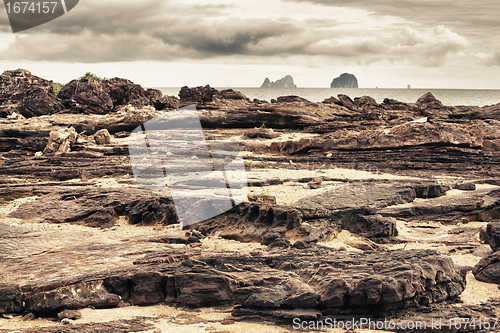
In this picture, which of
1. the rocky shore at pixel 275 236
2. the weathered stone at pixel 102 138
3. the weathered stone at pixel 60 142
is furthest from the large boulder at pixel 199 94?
the weathered stone at pixel 60 142

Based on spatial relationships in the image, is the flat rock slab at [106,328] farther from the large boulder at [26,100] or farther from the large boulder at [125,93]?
the large boulder at [125,93]

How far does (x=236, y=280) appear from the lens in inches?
200

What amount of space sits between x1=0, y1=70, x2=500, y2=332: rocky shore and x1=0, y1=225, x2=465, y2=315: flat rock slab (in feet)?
0.06

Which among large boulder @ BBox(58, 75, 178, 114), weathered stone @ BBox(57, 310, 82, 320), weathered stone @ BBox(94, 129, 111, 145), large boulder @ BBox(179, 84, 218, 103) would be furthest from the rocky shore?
large boulder @ BBox(179, 84, 218, 103)

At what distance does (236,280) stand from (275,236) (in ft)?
8.86

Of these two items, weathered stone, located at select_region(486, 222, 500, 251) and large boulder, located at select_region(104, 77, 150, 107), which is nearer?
weathered stone, located at select_region(486, 222, 500, 251)

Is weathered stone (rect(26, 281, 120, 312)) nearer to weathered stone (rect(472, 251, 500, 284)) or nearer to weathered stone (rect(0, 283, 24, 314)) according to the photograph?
weathered stone (rect(0, 283, 24, 314))

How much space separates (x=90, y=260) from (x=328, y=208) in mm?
5457

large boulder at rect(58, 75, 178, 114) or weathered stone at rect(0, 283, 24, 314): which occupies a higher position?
large boulder at rect(58, 75, 178, 114)

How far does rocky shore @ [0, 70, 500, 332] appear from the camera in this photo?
4691 mm

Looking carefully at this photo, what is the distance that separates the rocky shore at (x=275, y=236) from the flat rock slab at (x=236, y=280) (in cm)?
2

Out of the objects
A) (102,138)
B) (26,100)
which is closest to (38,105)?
(26,100)

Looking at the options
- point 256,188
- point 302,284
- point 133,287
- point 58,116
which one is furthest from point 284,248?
point 58,116

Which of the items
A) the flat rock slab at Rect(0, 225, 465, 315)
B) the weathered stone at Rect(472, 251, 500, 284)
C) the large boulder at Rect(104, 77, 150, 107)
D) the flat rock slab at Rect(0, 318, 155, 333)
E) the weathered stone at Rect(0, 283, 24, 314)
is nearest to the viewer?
the flat rock slab at Rect(0, 318, 155, 333)
